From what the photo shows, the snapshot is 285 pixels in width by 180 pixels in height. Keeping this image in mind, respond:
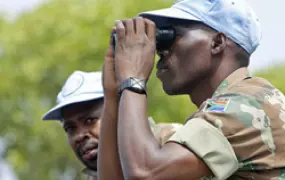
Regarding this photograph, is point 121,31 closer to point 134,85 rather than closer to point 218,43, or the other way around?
point 134,85

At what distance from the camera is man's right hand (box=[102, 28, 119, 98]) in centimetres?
487

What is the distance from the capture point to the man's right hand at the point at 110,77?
4.87 meters

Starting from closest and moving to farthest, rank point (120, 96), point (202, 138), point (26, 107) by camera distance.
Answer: point (202, 138) < point (120, 96) < point (26, 107)

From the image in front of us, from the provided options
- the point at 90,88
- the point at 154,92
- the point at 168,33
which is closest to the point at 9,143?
the point at 154,92

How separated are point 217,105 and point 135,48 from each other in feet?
1.61

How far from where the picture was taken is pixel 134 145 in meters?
4.29

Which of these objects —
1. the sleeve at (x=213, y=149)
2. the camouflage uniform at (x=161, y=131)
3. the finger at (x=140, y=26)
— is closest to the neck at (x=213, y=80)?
the finger at (x=140, y=26)

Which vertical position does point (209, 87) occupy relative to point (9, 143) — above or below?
above

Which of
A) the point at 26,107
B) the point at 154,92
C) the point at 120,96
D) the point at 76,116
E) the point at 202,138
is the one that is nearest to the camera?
the point at 202,138

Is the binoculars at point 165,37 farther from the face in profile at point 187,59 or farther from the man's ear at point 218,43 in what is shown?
the man's ear at point 218,43

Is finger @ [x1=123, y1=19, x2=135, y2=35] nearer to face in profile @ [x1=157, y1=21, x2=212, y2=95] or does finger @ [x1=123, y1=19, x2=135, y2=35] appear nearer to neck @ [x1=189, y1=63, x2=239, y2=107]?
face in profile @ [x1=157, y1=21, x2=212, y2=95]

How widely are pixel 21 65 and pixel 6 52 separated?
728 mm

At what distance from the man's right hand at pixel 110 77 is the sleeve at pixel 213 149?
27.1 inches

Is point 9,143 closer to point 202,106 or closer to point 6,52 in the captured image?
point 6,52
